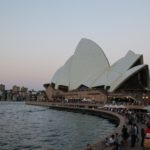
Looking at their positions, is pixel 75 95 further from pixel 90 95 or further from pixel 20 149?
pixel 20 149

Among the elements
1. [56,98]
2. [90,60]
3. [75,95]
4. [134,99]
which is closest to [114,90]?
[134,99]

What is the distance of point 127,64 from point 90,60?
11.8 metres

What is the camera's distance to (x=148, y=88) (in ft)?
229

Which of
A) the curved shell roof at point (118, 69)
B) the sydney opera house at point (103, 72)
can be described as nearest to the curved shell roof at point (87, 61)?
the sydney opera house at point (103, 72)

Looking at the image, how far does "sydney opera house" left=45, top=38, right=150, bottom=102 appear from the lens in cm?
6525

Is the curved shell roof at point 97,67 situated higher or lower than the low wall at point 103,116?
higher

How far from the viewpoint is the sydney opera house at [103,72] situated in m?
65.2

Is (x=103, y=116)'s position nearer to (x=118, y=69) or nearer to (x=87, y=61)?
(x=118, y=69)

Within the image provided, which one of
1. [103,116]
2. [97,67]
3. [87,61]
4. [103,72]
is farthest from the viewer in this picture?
[87,61]

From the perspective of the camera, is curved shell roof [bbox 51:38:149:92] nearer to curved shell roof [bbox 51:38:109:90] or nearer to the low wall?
curved shell roof [bbox 51:38:109:90]

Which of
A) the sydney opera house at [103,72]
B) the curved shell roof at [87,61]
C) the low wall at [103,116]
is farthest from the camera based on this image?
the curved shell roof at [87,61]

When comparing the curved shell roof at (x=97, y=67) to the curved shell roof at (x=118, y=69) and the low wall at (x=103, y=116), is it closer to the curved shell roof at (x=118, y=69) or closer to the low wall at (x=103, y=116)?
the curved shell roof at (x=118, y=69)

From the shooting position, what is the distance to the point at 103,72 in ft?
241

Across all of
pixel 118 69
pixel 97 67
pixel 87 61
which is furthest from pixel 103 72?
pixel 118 69
